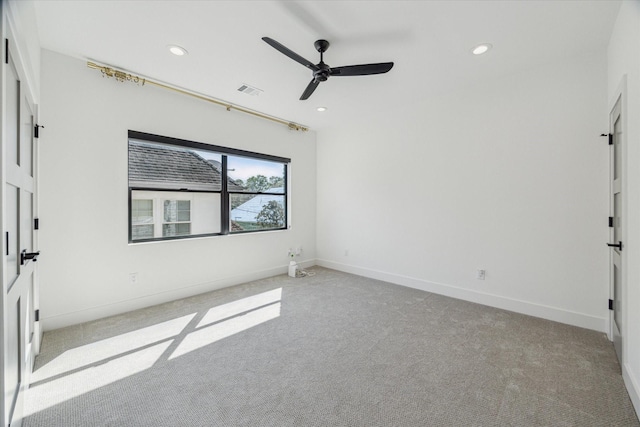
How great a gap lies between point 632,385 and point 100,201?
4.68m

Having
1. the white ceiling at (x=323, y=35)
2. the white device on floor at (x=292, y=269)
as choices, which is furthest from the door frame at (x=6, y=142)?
the white device on floor at (x=292, y=269)

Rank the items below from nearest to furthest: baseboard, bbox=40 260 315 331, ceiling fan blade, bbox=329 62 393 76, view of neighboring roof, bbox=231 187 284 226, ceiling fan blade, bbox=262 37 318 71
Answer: ceiling fan blade, bbox=262 37 318 71, ceiling fan blade, bbox=329 62 393 76, baseboard, bbox=40 260 315 331, view of neighboring roof, bbox=231 187 284 226

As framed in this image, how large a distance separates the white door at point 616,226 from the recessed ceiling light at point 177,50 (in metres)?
3.80

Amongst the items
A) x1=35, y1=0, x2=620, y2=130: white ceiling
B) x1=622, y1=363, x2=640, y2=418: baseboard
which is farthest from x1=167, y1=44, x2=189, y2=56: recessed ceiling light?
x1=622, y1=363, x2=640, y2=418: baseboard

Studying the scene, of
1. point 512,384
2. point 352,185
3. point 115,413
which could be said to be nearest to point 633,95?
point 512,384

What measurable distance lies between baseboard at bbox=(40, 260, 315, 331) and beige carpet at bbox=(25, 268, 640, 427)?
0.11 m

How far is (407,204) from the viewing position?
4.05 metres

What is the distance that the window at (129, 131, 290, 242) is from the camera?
3.43 metres

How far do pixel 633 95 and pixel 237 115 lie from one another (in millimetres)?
4137

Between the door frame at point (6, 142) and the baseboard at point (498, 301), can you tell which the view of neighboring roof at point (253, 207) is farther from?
the door frame at point (6, 142)

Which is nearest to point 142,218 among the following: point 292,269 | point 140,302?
point 140,302

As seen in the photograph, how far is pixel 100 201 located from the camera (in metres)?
2.88

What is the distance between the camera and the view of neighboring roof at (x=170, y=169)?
11.0 ft

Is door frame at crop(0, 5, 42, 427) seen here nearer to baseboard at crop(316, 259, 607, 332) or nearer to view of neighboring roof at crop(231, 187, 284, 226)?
view of neighboring roof at crop(231, 187, 284, 226)
